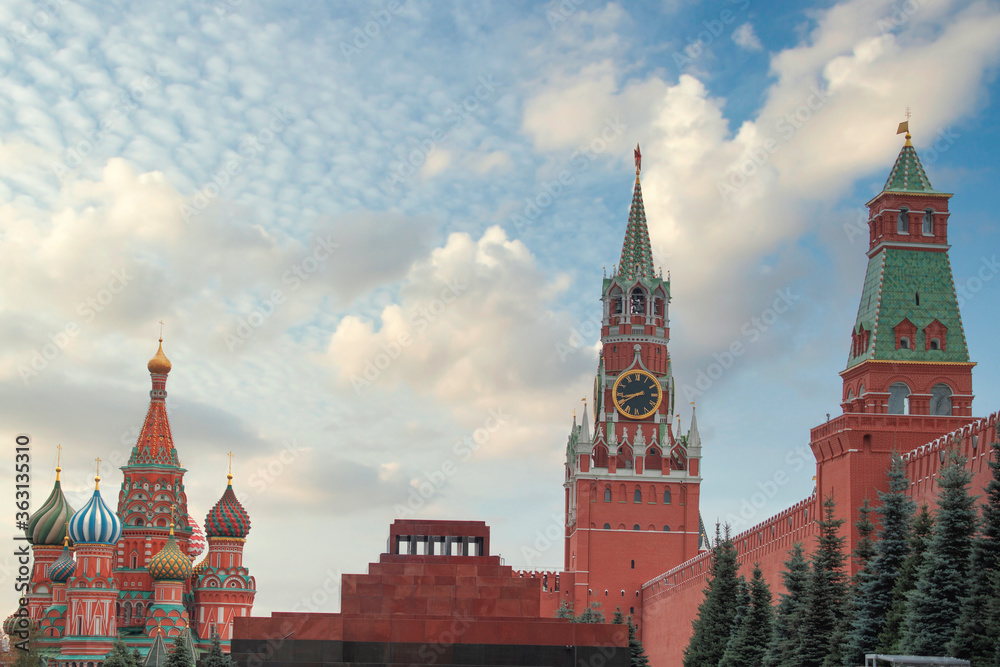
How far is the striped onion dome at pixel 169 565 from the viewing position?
77.1 m

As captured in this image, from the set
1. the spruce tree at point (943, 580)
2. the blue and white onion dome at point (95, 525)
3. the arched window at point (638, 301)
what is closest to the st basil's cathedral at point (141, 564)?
the blue and white onion dome at point (95, 525)

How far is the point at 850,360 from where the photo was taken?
125 feet

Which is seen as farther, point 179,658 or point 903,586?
point 179,658

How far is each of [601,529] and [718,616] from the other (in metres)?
40.3

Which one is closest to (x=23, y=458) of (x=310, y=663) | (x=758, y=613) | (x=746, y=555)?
(x=310, y=663)

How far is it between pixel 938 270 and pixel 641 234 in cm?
5047

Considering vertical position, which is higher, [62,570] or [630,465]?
[630,465]

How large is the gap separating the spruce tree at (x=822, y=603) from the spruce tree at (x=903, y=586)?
266cm

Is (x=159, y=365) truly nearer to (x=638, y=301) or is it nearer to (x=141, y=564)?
(x=141, y=564)

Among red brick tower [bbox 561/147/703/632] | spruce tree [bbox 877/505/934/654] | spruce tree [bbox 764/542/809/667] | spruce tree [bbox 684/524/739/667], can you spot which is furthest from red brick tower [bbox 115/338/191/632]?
spruce tree [bbox 877/505/934/654]

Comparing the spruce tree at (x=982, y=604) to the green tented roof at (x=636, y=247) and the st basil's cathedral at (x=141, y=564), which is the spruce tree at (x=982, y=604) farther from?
the green tented roof at (x=636, y=247)

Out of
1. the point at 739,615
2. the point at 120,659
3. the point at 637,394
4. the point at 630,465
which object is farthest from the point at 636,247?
the point at 739,615

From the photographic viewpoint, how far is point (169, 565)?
77.2 meters

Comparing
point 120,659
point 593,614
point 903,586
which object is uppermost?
point 903,586
